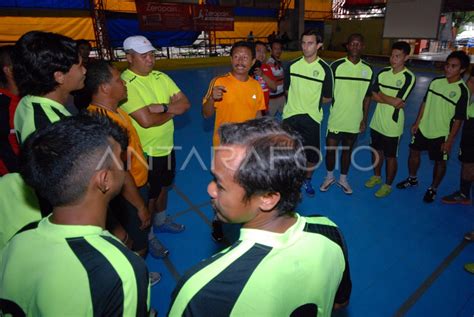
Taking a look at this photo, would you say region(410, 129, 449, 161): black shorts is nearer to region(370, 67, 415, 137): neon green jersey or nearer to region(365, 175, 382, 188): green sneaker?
region(370, 67, 415, 137): neon green jersey

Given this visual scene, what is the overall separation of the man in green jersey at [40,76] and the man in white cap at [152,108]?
0.75 m

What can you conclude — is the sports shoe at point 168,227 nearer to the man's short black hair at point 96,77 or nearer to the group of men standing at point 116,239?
the man's short black hair at point 96,77

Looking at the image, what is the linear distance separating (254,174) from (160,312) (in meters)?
1.99

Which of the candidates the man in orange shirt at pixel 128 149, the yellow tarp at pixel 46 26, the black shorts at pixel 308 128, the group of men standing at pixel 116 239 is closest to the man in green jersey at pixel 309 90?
the black shorts at pixel 308 128

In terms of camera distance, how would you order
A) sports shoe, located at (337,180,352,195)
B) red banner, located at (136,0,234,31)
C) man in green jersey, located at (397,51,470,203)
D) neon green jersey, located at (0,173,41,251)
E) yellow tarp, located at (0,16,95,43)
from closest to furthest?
1. neon green jersey, located at (0,173,41,251)
2. man in green jersey, located at (397,51,470,203)
3. sports shoe, located at (337,180,352,195)
4. yellow tarp, located at (0,16,95,43)
5. red banner, located at (136,0,234,31)

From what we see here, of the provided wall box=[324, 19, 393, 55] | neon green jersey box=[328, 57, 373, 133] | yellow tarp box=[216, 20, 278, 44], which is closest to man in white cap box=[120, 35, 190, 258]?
neon green jersey box=[328, 57, 373, 133]

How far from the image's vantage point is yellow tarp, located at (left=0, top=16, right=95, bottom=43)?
12.8 meters

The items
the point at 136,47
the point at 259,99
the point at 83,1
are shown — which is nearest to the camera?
the point at 136,47

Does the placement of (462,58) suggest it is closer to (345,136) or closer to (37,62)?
(345,136)

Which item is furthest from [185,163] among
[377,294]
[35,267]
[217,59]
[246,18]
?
[246,18]

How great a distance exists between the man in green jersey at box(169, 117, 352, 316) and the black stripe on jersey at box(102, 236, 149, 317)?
0.19 meters

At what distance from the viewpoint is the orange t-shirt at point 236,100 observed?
2.95 metres

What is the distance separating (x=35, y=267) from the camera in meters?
0.94

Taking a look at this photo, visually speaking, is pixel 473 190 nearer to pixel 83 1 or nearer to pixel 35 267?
pixel 35 267
